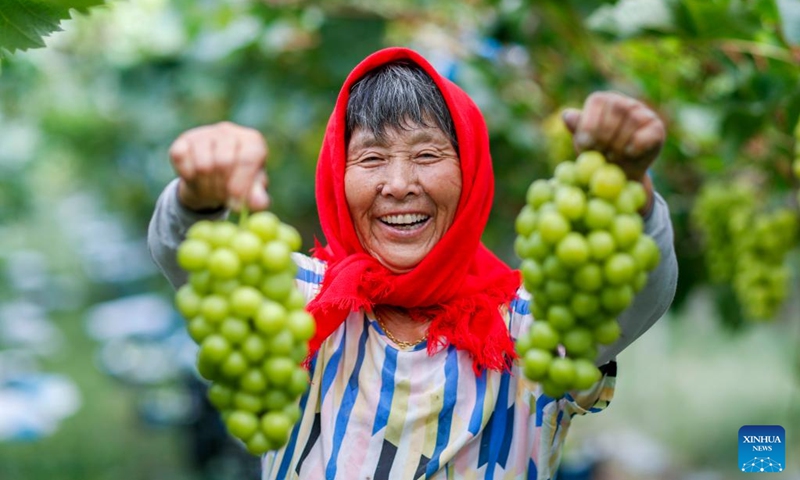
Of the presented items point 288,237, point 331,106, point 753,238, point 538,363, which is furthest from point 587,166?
point 331,106

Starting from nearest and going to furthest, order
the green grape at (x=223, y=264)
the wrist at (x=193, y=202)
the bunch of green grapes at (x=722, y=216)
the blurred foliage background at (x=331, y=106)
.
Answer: the green grape at (x=223, y=264) → the wrist at (x=193, y=202) → the blurred foliage background at (x=331, y=106) → the bunch of green grapes at (x=722, y=216)

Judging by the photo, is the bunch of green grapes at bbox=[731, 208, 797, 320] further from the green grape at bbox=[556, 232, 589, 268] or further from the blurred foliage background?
the green grape at bbox=[556, 232, 589, 268]

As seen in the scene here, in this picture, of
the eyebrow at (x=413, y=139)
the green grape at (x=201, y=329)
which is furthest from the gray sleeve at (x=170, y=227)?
the eyebrow at (x=413, y=139)

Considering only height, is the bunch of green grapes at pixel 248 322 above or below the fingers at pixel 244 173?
below

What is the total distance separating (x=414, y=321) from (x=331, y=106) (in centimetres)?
221

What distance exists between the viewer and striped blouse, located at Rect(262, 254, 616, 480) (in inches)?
59.2

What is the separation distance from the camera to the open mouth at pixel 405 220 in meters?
1.53

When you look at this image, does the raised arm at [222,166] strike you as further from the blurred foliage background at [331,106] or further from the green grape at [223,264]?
the blurred foliage background at [331,106]

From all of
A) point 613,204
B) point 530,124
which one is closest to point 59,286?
point 530,124

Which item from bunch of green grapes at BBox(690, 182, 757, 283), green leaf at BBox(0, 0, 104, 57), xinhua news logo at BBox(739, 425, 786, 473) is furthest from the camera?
bunch of green grapes at BBox(690, 182, 757, 283)

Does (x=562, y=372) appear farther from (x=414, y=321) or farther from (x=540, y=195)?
(x=414, y=321)

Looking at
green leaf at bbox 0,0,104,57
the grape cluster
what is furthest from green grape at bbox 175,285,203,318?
the grape cluster

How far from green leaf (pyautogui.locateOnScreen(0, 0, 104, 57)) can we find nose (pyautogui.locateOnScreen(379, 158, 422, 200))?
544 mm

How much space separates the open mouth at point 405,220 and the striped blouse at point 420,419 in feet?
0.56
